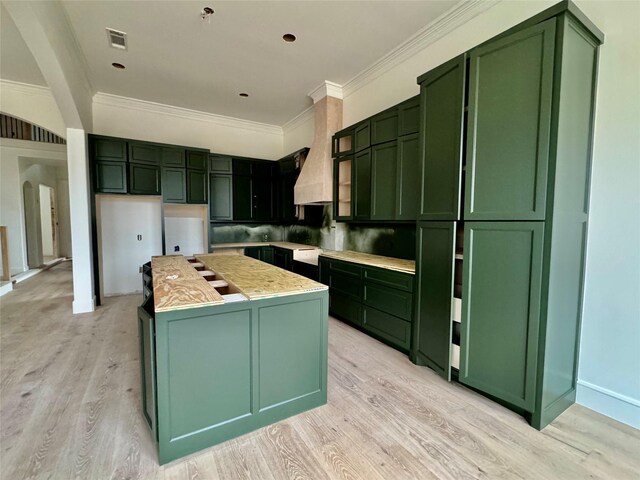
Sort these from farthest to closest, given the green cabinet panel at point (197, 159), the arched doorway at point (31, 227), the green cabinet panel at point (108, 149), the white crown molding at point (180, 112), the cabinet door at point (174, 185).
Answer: the arched doorway at point (31, 227)
the green cabinet panel at point (197, 159)
the cabinet door at point (174, 185)
the white crown molding at point (180, 112)
the green cabinet panel at point (108, 149)

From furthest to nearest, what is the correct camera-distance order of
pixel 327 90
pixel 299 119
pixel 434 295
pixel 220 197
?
1. pixel 299 119
2. pixel 220 197
3. pixel 327 90
4. pixel 434 295

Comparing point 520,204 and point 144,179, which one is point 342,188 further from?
point 144,179

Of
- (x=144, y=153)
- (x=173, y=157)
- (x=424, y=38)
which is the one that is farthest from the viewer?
(x=173, y=157)

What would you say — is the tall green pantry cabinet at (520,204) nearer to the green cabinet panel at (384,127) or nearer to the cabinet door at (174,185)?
the green cabinet panel at (384,127)

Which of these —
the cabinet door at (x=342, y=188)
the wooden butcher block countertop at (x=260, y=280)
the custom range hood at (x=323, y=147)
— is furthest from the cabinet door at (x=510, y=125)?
the custom range hood at (x=323, y=147)

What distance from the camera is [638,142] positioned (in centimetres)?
185

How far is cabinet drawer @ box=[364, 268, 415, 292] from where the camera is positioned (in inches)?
111

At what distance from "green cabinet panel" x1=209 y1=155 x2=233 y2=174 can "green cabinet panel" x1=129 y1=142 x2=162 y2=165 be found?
871 mm

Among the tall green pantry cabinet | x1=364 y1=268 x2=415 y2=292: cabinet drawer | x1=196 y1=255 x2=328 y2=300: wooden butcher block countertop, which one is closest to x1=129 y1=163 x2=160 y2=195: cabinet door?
x1=196 y1=255 x2=328 y2=300: wooden butcher block countertop

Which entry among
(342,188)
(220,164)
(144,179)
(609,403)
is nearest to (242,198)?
(220,164)

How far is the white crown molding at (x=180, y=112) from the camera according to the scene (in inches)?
192

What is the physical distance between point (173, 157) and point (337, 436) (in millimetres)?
4917

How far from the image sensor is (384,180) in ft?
11.2

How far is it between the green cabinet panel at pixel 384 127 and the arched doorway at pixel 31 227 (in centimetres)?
845
